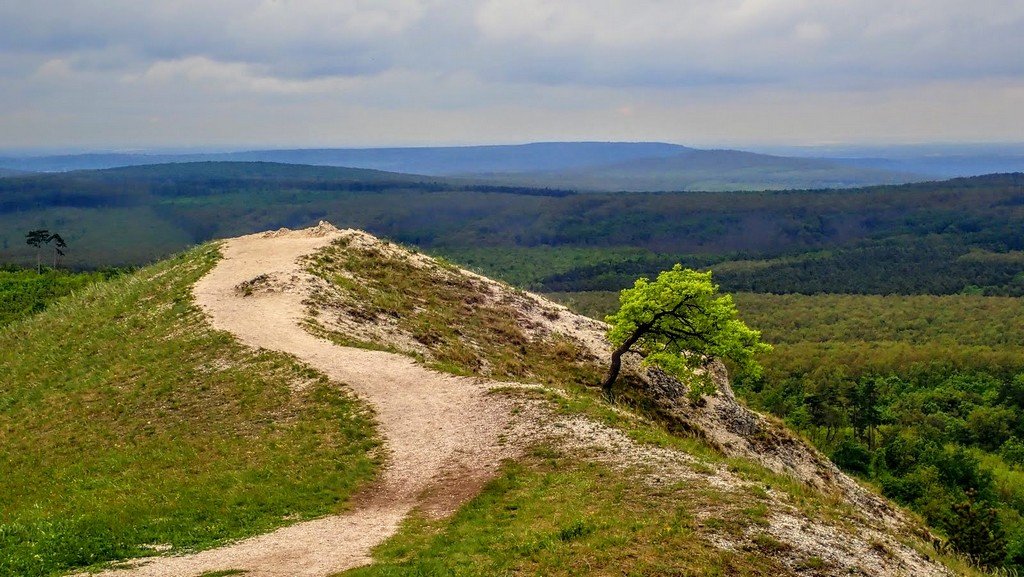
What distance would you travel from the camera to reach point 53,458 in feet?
107

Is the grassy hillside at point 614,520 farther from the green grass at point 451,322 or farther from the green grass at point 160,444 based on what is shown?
the green grass at point 451,322

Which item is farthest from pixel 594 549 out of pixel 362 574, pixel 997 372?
pixel 997 372

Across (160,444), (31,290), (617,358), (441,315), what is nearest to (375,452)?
(160,444)

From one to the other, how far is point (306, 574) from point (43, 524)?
1055 cm

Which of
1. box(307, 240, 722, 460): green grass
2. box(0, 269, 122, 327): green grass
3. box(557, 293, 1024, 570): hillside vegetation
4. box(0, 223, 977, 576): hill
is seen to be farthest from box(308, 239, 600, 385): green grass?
box(557, 293, 1024, 570): hillside vegetation

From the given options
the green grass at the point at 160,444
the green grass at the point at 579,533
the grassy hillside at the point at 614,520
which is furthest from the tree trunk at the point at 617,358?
the green grass at the point at 579,533

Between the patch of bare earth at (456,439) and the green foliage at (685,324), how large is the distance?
5707 millimetres

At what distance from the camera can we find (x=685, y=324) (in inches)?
1873

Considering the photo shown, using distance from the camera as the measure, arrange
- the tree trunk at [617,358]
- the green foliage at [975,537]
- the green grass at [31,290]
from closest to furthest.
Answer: the tree trunk at [617,358] < the green foliage at [975,537] < the green grass at [31,290]

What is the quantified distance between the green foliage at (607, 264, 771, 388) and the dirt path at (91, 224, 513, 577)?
1512cm

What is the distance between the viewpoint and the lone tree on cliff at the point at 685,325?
1802 inches

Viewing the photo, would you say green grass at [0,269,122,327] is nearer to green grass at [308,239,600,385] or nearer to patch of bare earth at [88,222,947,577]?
patch of bare earth at [88,222,947,577]

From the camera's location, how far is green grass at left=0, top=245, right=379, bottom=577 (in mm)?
23828

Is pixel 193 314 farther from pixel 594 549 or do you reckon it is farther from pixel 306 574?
pixel 594 549
